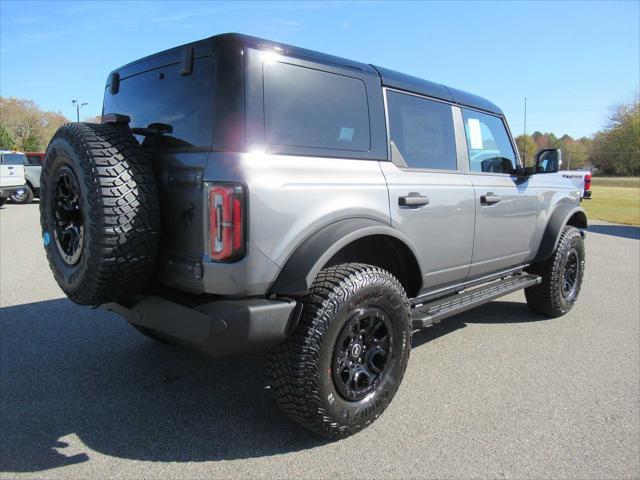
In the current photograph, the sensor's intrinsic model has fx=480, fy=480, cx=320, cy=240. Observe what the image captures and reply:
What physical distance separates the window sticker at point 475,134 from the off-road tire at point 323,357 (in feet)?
6.03

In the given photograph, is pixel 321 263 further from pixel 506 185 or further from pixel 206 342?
pixel 506 185

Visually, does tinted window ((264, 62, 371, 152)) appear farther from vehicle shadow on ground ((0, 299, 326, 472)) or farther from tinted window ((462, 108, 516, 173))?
vehicle shadow on ground ((0, 299, 326, 472))

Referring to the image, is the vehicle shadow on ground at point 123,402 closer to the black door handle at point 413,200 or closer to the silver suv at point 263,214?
the silver suv at point 263,214

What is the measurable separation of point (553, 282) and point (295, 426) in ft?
10.5

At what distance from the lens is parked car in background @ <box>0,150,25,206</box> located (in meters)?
15.5

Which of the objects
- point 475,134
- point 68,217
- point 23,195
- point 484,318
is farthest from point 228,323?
point 23,195

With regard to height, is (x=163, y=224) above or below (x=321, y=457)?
above

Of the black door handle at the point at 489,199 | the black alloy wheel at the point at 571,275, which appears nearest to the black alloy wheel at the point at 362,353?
the black door handle at the point at 489,199

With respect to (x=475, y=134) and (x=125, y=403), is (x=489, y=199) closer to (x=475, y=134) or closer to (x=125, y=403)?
(x=475, y=134)

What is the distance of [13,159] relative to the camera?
55.6ft

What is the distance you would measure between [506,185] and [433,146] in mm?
963

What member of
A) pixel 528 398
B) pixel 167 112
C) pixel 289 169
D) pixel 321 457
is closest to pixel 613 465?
pixel 528 398

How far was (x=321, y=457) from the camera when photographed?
8.23 ft

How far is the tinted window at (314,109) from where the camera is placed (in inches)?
98.7
